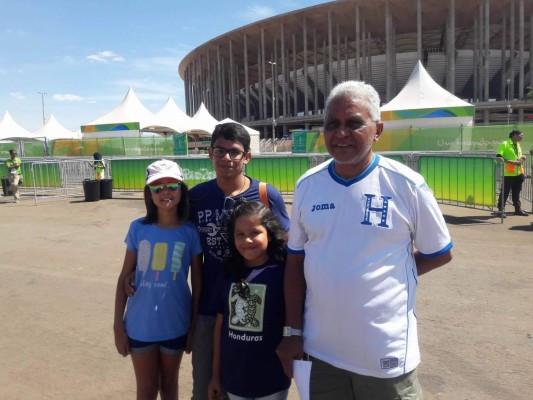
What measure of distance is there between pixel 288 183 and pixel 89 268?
316 inches

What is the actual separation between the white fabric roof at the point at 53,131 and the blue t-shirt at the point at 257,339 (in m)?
40.3

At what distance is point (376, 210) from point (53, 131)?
42.0 metres

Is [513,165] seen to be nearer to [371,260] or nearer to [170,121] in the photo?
[371,260]

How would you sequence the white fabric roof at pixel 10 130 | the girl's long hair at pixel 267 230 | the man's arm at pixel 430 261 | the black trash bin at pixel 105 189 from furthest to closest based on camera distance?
the white fabric roof at pixel 10 130, the black trash bin at pixel 105 189, the girl's long hair at pixel 267 230, the man's arm at pixel 430 261

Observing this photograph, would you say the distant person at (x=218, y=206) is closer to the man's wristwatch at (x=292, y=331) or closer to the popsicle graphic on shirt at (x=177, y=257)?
the popsicle graphic on shirt at (x=177, y=257)

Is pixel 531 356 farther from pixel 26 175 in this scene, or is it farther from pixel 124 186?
pixel 26 175

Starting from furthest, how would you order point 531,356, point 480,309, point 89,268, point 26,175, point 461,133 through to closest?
point 461,133 < point 26,175 < point 89,268 < point 480,309 < point 531,356

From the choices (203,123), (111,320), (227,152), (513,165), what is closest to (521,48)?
(203,123)

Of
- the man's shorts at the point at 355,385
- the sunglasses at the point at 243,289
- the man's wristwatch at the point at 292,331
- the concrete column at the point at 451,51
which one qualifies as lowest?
the man's shorts at the point at 355,385

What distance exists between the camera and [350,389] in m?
1.81

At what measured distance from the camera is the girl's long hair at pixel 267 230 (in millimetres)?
2145

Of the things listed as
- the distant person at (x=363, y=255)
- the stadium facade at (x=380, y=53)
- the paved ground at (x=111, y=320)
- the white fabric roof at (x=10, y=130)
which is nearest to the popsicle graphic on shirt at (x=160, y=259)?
the distant person at (x=363, y=255)

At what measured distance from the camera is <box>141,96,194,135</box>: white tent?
1287 inches

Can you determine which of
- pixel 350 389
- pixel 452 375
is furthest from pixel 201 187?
pixel 452 375
